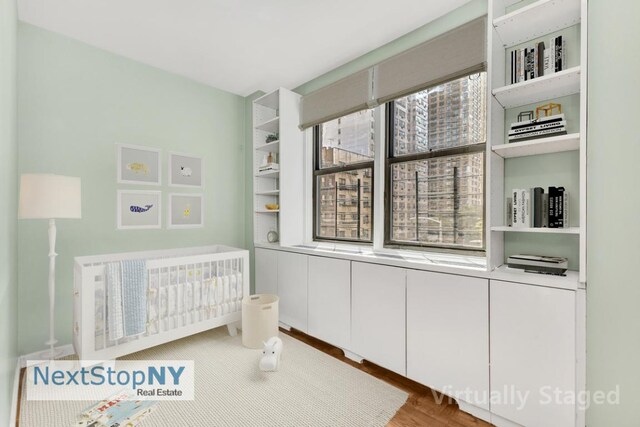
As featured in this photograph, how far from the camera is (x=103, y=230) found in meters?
2.52

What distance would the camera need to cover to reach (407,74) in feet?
7.25

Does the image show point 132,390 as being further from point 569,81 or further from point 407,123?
point 569,81

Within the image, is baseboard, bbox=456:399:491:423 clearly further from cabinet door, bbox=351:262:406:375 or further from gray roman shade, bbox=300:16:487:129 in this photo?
gray roman shade, bbox=300:16:487:129

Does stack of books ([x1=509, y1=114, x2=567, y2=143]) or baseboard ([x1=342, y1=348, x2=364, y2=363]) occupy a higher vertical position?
stack of books ([x1=509, y1=114, x2=567, y2=143])

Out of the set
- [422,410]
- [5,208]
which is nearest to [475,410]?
[422,410]

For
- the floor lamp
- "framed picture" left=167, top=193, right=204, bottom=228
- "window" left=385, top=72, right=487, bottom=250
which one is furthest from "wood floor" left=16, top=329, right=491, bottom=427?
"framed picture" left=167, top=193, right=204, bottom=228

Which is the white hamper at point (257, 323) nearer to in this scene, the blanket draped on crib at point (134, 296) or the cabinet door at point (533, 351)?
the blanket draped on crib at point (134, 296)

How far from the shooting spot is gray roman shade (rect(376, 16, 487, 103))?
1.87m

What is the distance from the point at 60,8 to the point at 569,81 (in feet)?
10.4

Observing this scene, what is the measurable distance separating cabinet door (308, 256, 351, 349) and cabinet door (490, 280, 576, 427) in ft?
3.35

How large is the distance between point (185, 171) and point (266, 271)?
4.33 ft

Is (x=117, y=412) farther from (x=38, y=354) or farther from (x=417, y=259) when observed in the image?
(x=417, y=259)

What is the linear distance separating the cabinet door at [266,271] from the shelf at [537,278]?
6.47 feet

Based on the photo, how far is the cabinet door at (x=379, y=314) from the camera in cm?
198
